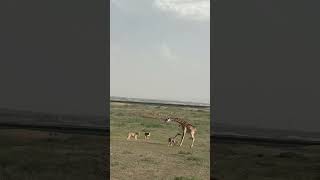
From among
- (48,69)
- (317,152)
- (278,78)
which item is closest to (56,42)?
(48,69)

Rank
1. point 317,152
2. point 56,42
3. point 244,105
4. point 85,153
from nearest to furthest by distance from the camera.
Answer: point 85,153, point 56,42, point 317,152, point 244,105

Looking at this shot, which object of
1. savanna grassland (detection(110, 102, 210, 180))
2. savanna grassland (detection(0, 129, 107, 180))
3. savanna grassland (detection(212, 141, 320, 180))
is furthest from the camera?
savanna grassland (detection(212, 141, 320, 180))

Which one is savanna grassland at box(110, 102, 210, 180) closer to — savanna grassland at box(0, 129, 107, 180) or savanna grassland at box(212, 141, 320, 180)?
savanna grassland at box(212, 141, 320, 180)

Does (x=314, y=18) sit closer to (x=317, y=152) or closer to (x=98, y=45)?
(x=317, y=152)

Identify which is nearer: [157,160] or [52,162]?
[52,162]

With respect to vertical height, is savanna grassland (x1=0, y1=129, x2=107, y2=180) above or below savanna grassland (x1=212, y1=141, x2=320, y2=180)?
above

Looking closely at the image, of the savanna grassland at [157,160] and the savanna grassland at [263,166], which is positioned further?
the savanna grassland at [263,166]

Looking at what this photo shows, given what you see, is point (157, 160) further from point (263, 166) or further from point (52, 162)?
point (263, 166)

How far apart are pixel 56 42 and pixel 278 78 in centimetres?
1943

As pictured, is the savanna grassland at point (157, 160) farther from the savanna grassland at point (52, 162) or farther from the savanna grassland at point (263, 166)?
the savanna grassland at point (52, 162)

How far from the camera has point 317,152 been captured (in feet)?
137

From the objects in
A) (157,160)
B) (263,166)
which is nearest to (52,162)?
(157,160)

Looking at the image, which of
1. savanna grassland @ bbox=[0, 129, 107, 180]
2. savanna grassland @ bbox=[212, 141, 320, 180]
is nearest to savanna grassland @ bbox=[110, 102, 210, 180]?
savanna grassland @ bbox=[212, 141, 320, 180]

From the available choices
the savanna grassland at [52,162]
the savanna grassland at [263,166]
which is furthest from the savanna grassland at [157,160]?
the savanna grassland at [52,162]
